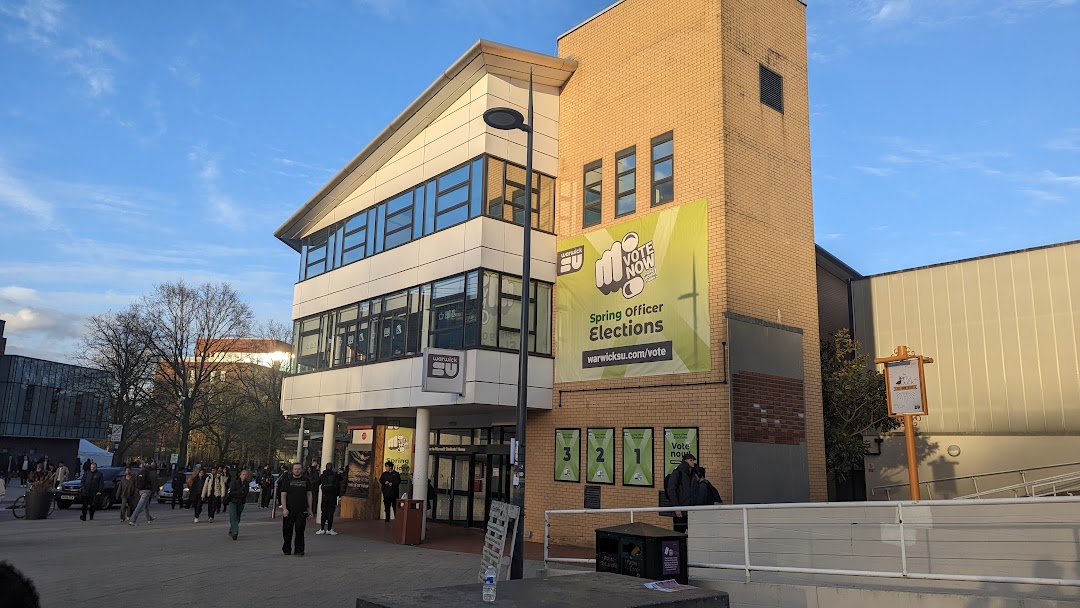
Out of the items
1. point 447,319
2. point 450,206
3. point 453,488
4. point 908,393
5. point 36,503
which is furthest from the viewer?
point 36,503

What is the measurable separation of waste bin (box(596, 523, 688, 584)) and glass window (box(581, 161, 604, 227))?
37.6 feet

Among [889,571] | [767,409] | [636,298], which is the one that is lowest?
[889,571]

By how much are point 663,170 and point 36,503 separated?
21.1m

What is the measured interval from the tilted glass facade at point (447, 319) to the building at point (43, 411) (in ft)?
186

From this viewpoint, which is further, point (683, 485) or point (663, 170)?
point (663, 170)

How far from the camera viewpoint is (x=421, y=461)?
760 inches

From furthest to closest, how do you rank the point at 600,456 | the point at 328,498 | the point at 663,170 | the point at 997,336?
the point at 328,498, the point at 997,336, the point at 663,170, the point at 600,456

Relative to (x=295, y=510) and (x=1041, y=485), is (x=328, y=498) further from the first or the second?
(x=1041, y=485)

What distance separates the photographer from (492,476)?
2184 cm

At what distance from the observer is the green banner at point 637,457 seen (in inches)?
651

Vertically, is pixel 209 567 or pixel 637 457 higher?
pixel 637 457

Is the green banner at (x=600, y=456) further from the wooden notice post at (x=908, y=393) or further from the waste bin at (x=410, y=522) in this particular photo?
the wooden notice post at (x=908, y=393)

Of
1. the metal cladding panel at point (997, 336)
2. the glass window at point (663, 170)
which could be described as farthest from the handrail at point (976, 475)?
the glass window at point (663, 170)

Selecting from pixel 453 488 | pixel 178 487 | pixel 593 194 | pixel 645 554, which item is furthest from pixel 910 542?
pixel 178 487
